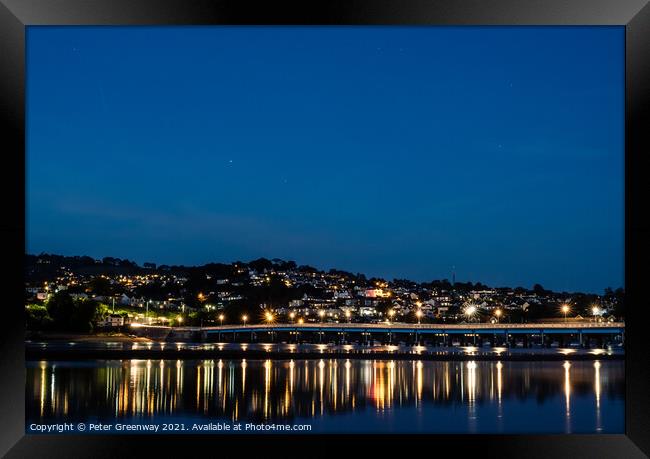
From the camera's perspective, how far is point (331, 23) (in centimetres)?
433

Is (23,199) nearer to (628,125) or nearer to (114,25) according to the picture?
(114,25)

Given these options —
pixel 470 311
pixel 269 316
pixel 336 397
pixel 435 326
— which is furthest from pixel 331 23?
pixel 269 316

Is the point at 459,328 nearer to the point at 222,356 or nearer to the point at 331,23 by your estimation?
the point at 222,356

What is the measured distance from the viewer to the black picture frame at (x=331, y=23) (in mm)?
4176

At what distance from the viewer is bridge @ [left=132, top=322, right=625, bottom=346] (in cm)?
3719

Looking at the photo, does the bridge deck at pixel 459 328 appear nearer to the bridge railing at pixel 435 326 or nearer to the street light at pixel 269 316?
the bridge railing at pixel 435 326

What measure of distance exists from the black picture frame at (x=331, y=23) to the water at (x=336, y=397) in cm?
521

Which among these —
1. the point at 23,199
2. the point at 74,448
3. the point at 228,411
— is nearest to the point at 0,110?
the point at 23,199

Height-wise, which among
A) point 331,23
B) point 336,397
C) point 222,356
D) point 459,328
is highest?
point 331,23

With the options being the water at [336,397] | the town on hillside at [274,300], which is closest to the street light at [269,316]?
the town on hillside at [274,300]

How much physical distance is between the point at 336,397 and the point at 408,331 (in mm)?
27177

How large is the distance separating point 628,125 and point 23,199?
3.23 m

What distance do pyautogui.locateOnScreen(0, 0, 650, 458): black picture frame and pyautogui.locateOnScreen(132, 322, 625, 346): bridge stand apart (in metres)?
32.9

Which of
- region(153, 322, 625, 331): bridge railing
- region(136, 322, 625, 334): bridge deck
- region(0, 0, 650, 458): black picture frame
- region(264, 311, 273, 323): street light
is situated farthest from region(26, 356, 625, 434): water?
region(264, 311, 273, 323): street light
